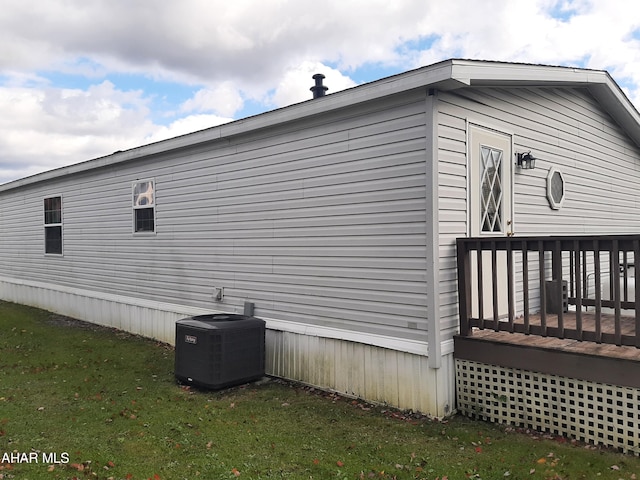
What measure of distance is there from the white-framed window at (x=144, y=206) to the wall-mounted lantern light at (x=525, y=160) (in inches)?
226

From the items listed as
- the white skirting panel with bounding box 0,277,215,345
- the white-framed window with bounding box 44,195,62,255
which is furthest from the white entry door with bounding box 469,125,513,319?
the white-framed window with bounding box 44,195,62,255

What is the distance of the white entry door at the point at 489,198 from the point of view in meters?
4.98

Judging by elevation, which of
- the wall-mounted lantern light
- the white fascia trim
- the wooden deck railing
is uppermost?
the wall-mounted lantern light

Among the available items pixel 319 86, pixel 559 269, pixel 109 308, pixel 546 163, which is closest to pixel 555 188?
pixel 546 163

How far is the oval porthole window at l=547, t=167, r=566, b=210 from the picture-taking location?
624 centimetres

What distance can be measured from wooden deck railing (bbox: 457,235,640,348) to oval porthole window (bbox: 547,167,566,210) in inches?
33.5

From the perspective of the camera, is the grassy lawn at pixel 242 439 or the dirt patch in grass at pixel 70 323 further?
the dirt patch in grass at pixel 70 323

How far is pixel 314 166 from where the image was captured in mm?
5617

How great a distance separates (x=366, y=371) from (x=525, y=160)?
10.1ft

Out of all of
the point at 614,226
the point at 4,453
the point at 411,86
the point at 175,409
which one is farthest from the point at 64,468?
the point at 614,226

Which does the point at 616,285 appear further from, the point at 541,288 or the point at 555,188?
the point at 555,188
